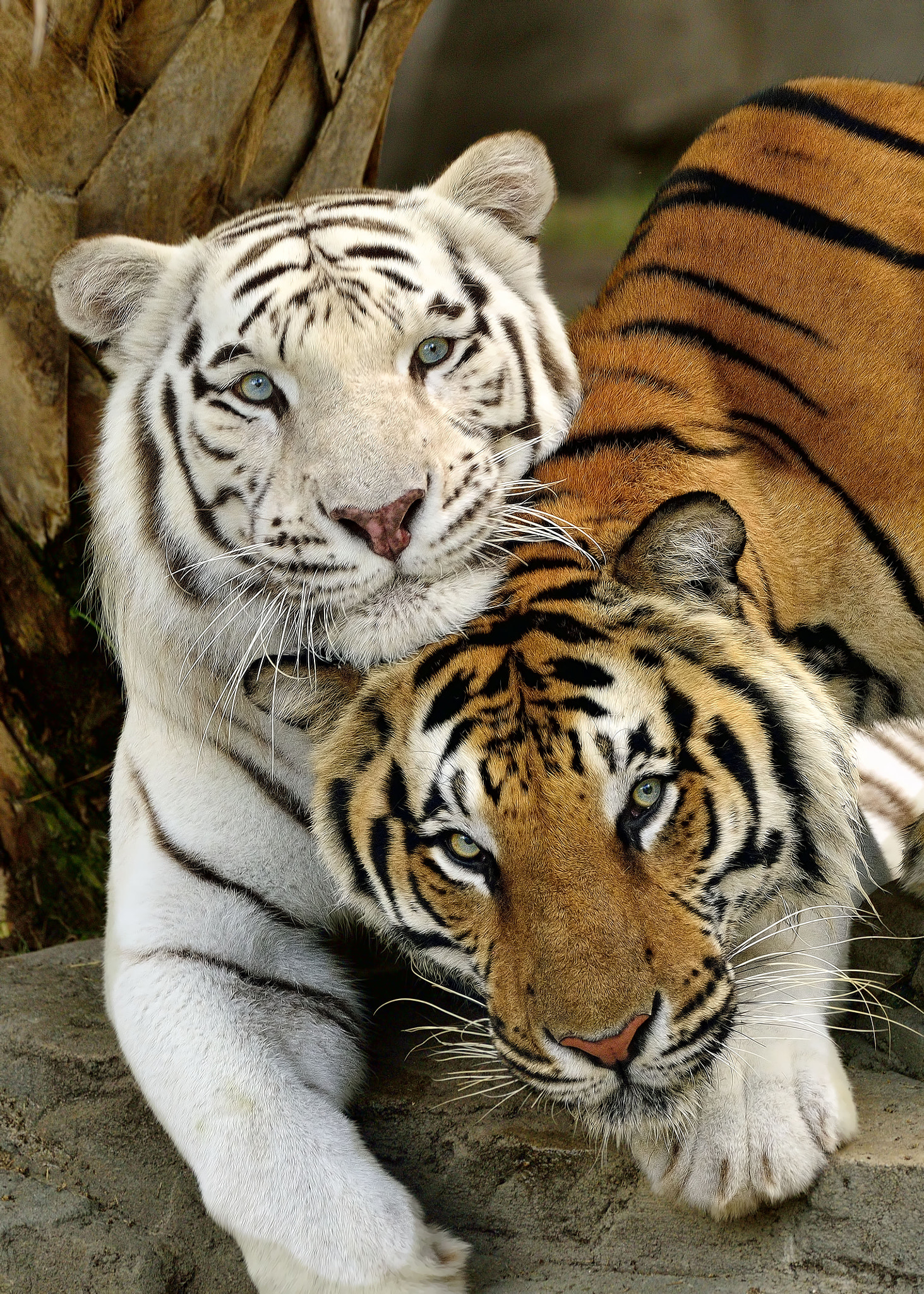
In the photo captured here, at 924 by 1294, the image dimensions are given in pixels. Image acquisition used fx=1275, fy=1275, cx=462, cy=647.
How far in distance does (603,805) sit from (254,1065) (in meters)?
0.67

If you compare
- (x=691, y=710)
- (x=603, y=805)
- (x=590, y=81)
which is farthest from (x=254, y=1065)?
(x=590, y=81)

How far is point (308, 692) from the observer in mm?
1869

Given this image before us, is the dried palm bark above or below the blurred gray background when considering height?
below

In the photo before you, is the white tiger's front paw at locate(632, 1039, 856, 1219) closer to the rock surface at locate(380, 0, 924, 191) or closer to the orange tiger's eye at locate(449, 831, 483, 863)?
the orange tiger's eye at locate(449, 831, 483, 863)

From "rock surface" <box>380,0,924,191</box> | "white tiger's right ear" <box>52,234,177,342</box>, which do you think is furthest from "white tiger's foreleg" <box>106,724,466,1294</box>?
"rock surface" <box>380,0,924,191</box>

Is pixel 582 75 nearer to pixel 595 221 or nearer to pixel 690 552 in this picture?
pixel 595 221

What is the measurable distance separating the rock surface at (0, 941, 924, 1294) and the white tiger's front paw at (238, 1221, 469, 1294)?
85 millimetres

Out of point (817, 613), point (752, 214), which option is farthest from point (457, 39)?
point (817, 613)

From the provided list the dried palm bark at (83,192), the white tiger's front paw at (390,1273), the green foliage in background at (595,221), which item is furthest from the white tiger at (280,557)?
the green foliage in background at (595,221)

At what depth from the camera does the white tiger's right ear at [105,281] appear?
1963mm

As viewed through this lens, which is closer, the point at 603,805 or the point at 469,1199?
the point at 603,805

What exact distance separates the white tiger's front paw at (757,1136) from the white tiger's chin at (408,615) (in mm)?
708

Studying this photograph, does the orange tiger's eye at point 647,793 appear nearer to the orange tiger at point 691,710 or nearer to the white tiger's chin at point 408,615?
the orange tiger at point 691,710

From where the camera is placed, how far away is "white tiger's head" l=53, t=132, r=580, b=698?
5.58 ft
